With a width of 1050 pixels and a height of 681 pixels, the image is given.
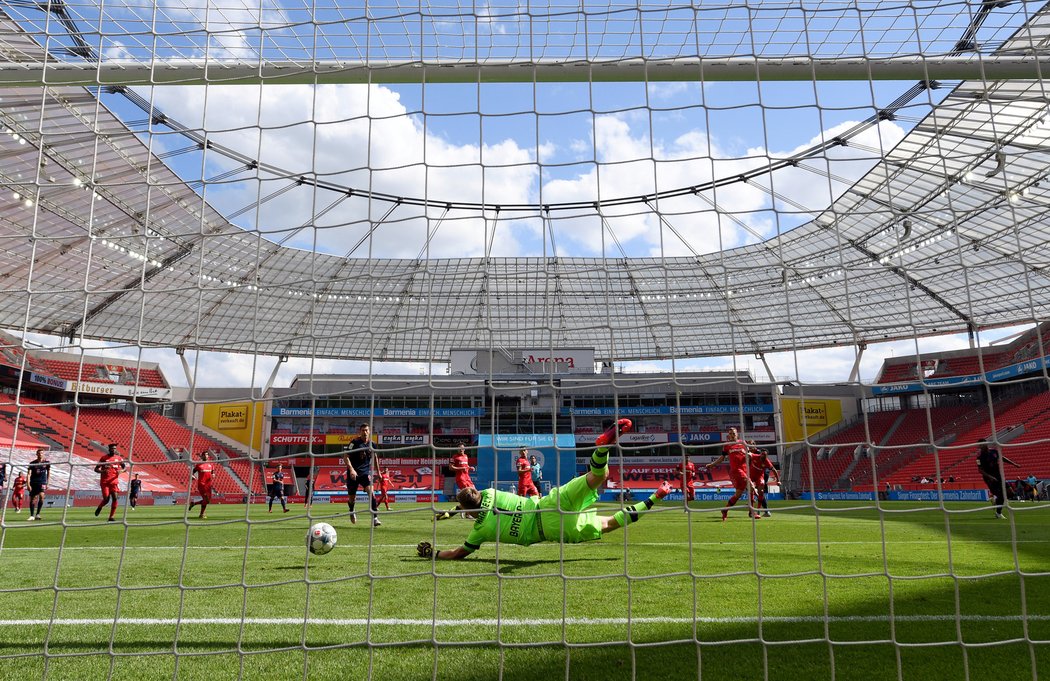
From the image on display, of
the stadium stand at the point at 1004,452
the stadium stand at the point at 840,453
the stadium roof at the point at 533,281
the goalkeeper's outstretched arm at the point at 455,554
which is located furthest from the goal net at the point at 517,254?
the stadium stand at the point at 840,453

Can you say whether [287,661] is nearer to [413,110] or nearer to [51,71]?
[413,110]

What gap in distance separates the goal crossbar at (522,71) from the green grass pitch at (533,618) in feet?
9.52

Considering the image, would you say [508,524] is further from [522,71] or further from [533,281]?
[533,281]

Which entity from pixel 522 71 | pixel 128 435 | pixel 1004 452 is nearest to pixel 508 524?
pixel 522 71

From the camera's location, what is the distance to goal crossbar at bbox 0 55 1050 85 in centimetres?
442

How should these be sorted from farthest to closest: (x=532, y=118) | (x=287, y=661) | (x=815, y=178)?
(x=815, y=178)
(x=532, y=118)
(x=287, y=661)

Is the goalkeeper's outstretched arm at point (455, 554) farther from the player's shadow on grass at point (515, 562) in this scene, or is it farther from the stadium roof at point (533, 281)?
the stadium roof at point (533, 281)

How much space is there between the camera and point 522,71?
449 cm

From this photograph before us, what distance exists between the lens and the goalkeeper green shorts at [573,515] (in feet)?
16.9

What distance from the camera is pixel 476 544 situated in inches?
213

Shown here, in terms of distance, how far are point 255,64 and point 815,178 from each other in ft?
53.0

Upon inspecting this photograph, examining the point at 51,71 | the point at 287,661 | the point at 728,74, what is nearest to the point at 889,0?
the point at 728,74

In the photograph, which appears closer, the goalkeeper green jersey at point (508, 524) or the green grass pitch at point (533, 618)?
the green grass pitch at point (533, 618)

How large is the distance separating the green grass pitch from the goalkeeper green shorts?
251 mm
